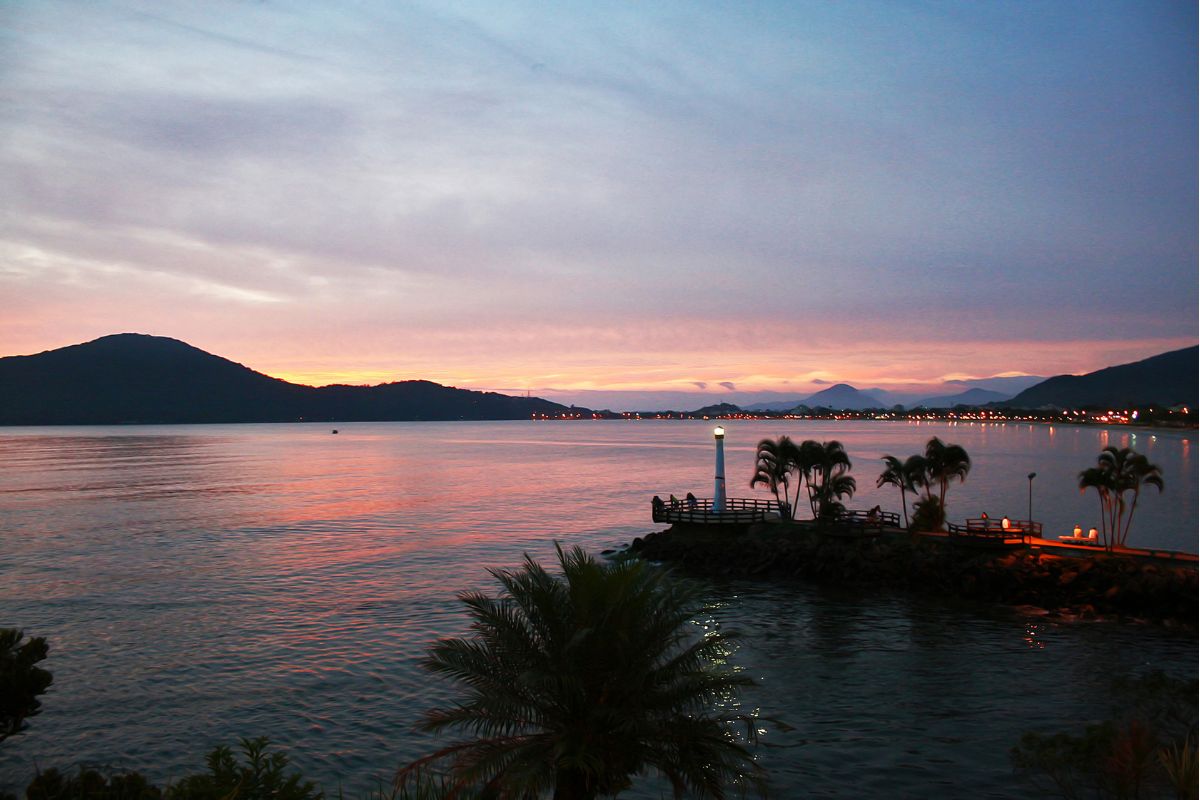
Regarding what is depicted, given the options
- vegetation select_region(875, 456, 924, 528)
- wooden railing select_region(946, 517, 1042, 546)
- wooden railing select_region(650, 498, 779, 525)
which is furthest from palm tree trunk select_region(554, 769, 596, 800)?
vegetation select_region(875, 456, 924, 528)

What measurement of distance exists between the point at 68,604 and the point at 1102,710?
38126 mm

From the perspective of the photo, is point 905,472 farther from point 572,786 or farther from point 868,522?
point 572,786

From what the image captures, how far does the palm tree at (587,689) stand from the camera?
10789 millimetres

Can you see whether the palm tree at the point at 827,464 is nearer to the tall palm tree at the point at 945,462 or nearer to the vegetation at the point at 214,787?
the tall palm tree at the point at 945,462

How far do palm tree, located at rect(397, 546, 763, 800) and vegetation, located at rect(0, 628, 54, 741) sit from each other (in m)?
9.37

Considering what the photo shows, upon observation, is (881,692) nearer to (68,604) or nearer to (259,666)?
(259,666)

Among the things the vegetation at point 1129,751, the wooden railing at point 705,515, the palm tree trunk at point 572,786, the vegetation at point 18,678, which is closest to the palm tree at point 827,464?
the wooden railing at point 705,515

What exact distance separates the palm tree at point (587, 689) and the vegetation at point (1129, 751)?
17.7 feet

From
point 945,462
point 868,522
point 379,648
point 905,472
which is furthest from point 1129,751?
point 905,472

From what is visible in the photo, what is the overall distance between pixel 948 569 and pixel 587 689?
98.2ft

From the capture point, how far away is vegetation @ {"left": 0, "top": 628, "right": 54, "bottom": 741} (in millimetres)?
15117

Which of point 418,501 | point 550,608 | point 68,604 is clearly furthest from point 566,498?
point 550,608

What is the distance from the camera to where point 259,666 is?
84.1 ft

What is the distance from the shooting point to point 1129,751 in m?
11.2
